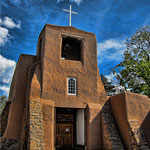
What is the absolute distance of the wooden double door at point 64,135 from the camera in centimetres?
1509

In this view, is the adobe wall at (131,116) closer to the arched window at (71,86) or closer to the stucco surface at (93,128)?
the stucco surface at (93,128)

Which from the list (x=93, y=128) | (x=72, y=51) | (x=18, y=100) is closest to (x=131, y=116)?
(x=93, y=128)

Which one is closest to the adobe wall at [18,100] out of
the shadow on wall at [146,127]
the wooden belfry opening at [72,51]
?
the wooden belfry opening at [72,51]

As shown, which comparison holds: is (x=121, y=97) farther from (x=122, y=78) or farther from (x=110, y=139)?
(x=122, y=78)

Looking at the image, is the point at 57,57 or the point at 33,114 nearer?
the point at 33,114

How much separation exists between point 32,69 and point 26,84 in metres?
1.26

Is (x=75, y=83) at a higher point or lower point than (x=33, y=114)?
higher

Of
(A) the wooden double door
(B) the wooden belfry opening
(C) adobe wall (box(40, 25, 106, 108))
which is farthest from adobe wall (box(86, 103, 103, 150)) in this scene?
(B) the wooden belfry opening

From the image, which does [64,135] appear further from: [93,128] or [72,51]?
[72,51]

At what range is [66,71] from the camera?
1455 centimetres

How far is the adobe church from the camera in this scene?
12312 millimetres

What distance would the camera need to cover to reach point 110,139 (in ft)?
41.9

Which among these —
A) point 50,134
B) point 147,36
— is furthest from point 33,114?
point 147,36

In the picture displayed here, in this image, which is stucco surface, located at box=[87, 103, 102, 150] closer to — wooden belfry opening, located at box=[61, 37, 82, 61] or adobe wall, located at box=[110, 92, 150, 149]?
adobe wall, located at box=[110, 92, 150, 149]
